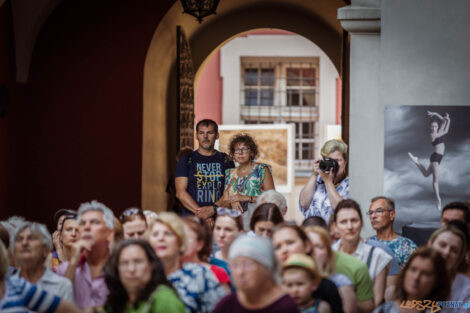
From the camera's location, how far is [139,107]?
36.7 feet

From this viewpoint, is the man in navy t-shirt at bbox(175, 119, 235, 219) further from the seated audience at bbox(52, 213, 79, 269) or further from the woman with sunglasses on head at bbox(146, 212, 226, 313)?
the woman with sunglasses on head at bbox(146, 212, 226, 313)

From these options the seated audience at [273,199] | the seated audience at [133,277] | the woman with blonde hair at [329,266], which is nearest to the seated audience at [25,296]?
the seated audience at [133,277]

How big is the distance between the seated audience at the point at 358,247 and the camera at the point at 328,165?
152cm

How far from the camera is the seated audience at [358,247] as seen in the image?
5.71 m

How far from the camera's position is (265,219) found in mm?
6066

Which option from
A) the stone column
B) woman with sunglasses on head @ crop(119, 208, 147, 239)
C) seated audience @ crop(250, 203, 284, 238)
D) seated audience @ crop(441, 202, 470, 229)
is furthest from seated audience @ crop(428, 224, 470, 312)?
the stone column

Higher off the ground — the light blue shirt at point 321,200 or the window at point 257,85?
the window at point 257,85

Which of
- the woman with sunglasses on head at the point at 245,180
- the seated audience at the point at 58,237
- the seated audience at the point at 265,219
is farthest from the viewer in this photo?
the woman with sunglasses on head at the point at 245,180

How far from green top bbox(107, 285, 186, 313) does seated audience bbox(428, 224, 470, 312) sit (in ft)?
6.05

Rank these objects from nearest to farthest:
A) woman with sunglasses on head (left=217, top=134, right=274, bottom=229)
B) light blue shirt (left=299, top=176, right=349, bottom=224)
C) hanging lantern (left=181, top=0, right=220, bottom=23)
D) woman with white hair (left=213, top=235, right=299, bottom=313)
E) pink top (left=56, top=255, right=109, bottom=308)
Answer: woman with white hair (left=213, top=235, right=299, bottom=313) → pink top (left=56, top=255, right=109, bottom=308) → light blue shirt (left=299, top=176, right=349, bottom=224) → woman with sunglasses on head (left=217, top=134, right=274, bottom=229) → hanging lantern (left=181, top=0, right=220, bottom=23)

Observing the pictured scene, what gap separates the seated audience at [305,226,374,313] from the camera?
5.00m

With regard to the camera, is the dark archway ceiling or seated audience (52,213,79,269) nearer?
seated audience (52,213,79,269)

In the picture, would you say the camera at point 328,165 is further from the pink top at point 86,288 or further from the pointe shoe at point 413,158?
the pink top at point 86,288

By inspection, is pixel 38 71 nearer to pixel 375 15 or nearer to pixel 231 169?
pixel 231 169
